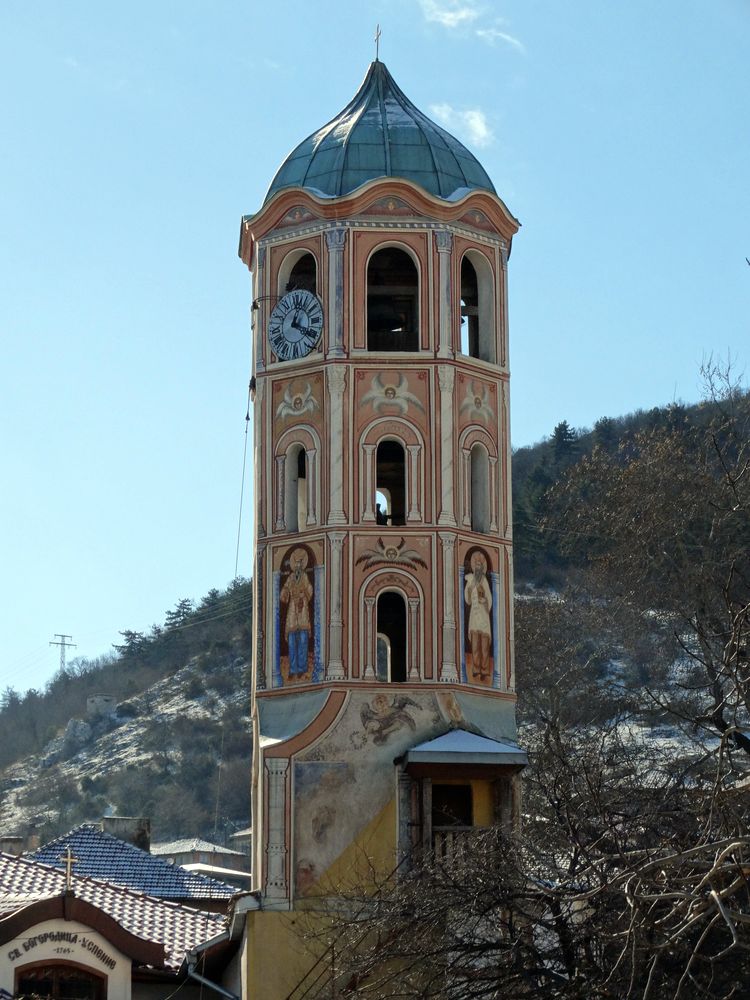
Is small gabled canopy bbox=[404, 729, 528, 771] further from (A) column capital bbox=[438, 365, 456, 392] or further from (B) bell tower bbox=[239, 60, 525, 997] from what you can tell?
(A) column capital bbox=[438, 365, 456, 392]

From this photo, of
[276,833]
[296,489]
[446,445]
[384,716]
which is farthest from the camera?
[296,489]

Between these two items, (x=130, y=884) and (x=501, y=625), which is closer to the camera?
(x=501, y=625)

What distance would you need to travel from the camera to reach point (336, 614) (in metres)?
40.1

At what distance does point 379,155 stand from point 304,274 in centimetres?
269

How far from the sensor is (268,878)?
127 ft

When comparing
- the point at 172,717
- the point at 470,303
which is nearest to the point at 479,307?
the point at 470,303

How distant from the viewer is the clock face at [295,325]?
136 feet

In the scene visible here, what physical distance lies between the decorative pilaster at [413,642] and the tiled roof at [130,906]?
18.5ft

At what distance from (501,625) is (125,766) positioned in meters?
81.7

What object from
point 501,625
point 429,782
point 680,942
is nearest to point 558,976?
point 680,942

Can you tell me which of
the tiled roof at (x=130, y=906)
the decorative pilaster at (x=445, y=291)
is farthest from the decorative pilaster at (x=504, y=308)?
the tiled roof at (x=130, y=906)

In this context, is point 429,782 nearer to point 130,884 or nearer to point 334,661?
point 334,661

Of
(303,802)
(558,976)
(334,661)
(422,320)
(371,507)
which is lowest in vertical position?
(558,976)

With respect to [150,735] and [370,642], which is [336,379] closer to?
[370,642]
